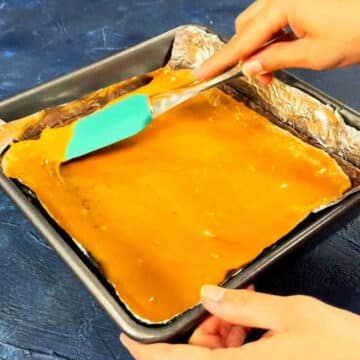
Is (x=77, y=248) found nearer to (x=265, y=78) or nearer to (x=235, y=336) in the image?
(x=235, y=336)

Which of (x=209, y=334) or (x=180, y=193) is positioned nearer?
(x=209, y=334)

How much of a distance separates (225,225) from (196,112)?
0.73 ft

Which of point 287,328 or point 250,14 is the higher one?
point 250,14

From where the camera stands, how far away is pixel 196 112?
90cm

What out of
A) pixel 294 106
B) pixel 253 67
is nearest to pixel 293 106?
pixel 294 106

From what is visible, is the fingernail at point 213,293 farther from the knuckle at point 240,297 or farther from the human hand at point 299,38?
the human hand at point 299,38

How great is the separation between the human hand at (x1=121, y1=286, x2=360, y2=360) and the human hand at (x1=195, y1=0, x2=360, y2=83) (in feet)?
1.13

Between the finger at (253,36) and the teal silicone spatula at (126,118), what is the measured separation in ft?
0.05

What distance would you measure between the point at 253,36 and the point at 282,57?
0.05m

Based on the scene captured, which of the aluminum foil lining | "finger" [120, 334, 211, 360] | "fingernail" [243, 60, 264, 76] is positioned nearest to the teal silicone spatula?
"fingernail" [243, 60, 264, 76]

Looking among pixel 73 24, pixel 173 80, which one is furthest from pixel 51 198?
pixel 73 24

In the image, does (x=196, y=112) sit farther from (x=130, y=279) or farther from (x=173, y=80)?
(x=130, y=279)

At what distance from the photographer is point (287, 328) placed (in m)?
0.49

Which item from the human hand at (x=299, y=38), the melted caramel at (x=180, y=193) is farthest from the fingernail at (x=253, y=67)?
the melted caramel at (x=180, y=193)
